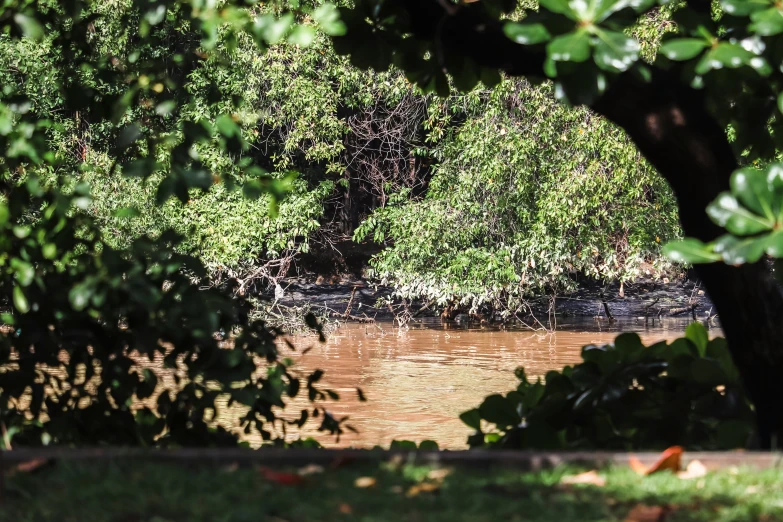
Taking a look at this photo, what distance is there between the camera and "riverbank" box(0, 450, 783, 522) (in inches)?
96.1

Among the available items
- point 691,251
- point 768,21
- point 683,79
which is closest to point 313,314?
point 683,79

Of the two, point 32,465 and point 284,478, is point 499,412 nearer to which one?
point 284,478

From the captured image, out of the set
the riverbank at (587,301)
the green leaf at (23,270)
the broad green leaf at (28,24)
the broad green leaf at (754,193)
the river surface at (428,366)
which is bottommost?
the river surface at (428,366)

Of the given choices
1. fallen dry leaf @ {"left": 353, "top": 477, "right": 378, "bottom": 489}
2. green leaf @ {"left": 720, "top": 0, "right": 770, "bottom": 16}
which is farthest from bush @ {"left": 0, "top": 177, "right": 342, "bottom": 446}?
green leaf @ {"left": 720, "top": 0, "right": 770, "bottom": 16}

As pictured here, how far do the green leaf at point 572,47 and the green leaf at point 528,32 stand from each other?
91 mm

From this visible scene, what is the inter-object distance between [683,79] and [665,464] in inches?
50.5

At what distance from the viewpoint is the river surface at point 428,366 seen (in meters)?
10.6

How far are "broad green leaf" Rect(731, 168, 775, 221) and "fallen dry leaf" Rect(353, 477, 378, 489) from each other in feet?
4.13

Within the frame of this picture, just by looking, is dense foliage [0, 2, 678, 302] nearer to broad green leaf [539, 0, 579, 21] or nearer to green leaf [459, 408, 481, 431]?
green leaf [459, 408, 481, 431]

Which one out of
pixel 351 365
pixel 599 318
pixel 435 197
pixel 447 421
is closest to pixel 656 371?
pixel 447 421

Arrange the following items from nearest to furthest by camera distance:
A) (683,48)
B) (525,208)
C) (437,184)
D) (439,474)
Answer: (439,474), (683,48), (525,208), (437,184)

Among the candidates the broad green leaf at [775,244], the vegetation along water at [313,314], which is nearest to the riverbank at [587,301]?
the vegetation along water at [313,314]

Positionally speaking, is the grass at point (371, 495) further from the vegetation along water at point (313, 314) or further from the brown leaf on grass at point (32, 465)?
the vegetation along water at point (313, 314)

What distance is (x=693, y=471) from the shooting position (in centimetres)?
294
